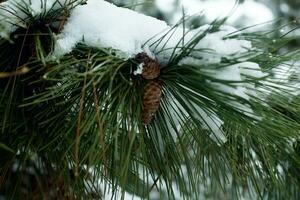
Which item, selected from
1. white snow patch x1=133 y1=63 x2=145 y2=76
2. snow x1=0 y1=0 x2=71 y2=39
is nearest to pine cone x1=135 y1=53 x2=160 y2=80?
white snow patch x1=133 y1=63 x2=145 y2=76

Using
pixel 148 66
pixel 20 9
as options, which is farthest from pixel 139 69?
pixel 20 9

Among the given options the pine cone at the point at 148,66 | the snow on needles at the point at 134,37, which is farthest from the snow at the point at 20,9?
the pine cone at the point at 148,66

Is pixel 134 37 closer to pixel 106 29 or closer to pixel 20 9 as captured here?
pixel 106 29

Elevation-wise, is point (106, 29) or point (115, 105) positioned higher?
point (106, 29)

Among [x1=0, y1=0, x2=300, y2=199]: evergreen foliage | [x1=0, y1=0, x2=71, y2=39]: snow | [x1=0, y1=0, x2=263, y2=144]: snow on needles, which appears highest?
[x1=0, y1=0, x2=71, y2=39]: snow

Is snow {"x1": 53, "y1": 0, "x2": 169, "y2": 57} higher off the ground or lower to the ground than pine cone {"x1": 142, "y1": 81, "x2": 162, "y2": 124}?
higher

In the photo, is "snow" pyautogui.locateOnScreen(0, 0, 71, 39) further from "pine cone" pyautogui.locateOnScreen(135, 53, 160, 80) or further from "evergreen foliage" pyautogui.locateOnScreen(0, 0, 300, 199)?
"pine cone" pyautogui.locateOnScreen(135, 53, 160, 80)
